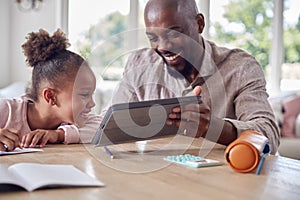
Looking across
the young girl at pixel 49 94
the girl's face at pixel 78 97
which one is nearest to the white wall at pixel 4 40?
the young girl at pixel 49 94

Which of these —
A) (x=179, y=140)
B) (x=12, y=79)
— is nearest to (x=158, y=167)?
Answer: (x=179, y=140)

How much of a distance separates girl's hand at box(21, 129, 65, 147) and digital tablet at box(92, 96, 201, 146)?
→ 0.57 feet

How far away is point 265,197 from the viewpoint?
0.82m

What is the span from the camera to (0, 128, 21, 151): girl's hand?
123cm

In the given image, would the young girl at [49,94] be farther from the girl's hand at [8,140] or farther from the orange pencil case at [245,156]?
the orange pencil case at [245,156]

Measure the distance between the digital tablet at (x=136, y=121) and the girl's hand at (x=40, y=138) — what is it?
17 centimetres

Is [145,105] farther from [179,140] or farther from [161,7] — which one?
[161,7]

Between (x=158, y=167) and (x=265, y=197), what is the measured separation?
1.01ft

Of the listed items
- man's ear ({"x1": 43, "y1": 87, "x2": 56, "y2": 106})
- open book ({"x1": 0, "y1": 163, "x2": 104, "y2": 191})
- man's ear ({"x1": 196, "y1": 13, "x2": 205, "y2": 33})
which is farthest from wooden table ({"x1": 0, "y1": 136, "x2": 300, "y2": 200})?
man's ear ({"x1": 196, "y1": 13, "x2": 205, "y2": 33})

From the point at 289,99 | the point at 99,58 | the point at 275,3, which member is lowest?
the point at 289,99

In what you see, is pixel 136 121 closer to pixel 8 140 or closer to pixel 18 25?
pixel 8 140

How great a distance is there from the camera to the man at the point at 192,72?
1.64 meters

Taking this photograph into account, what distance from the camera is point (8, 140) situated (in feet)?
4.05

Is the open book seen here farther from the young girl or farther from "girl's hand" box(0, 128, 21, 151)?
the young girl
